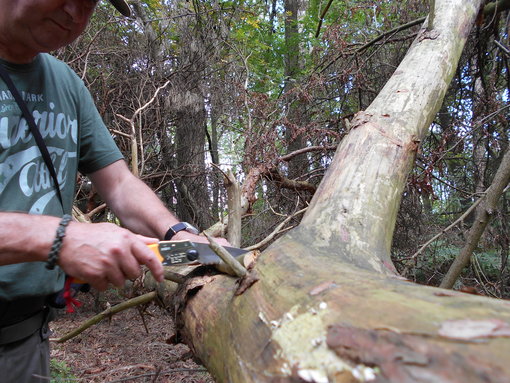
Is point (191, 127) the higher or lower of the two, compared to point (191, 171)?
higher

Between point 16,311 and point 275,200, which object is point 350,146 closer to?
point 16,311

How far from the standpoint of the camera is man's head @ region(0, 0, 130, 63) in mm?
1502

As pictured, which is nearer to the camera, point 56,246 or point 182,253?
point 56,246

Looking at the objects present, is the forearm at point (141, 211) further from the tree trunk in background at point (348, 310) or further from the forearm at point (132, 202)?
the tree trunk in background at point (348, 310)

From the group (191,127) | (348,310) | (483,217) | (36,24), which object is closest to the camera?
(348,310)

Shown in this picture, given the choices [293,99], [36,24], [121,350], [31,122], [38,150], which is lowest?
[121,350]

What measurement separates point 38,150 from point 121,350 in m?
3.15

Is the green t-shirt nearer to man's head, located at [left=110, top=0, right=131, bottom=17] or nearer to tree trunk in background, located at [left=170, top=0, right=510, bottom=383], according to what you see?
man's head, located at [left=110, top=0, right=131, bottom=17]

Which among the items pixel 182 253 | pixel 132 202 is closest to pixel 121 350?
pixel 132 202

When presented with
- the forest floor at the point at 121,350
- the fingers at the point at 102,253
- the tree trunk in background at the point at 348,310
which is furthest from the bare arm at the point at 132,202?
the forest floor at the point at 121,350

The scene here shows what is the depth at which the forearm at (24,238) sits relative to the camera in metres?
1.13

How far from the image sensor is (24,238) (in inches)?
44.9

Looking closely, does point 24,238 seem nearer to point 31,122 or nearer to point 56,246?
point 56,246

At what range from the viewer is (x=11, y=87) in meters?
1.52
